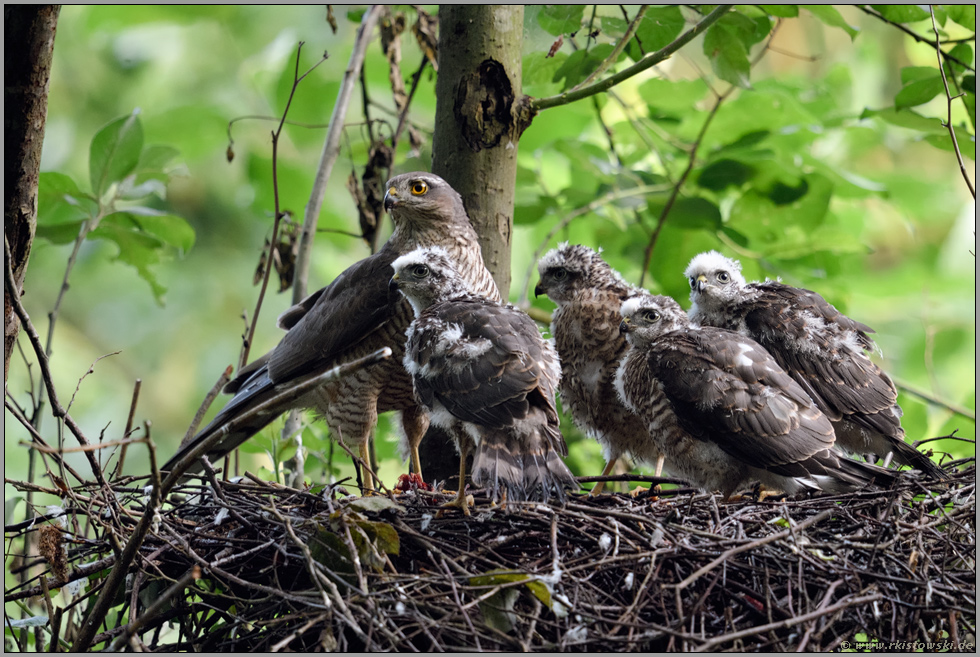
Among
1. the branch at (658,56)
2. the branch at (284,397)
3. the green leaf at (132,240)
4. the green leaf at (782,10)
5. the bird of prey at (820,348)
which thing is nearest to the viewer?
the branch at (284,397)

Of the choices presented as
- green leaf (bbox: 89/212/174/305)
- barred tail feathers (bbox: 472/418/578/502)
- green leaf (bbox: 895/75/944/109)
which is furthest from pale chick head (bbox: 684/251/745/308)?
green leaf (bbox: 89/212/174/305)

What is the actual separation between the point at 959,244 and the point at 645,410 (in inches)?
236

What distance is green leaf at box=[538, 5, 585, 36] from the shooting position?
140 inches

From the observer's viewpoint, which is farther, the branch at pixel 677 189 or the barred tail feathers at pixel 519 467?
the branch at pixel 677 189

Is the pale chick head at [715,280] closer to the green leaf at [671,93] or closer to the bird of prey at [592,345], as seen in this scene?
the bird of prey at [592,345]

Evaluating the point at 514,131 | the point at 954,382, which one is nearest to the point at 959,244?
the point at 954,382

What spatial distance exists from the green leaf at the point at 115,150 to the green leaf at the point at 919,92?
3376 mm

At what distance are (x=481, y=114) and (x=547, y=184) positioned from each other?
83.9 inches

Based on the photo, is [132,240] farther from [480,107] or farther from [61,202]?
[480,107]

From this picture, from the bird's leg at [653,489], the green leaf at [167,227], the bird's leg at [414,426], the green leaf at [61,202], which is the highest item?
the green leaf at [61,202]

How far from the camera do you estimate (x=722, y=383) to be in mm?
2932

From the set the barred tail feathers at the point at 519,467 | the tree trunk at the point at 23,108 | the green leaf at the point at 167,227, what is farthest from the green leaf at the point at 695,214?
the tree trunk at the point at 23,108

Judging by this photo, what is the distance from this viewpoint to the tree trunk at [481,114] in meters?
3.61

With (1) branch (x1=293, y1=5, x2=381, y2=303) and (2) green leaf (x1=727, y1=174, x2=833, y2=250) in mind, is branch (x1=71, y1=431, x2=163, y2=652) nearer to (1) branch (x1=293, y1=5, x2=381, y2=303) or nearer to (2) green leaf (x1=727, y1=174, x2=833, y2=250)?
(1) branch (x1=293, y1=5, x2=381, y2=303)
